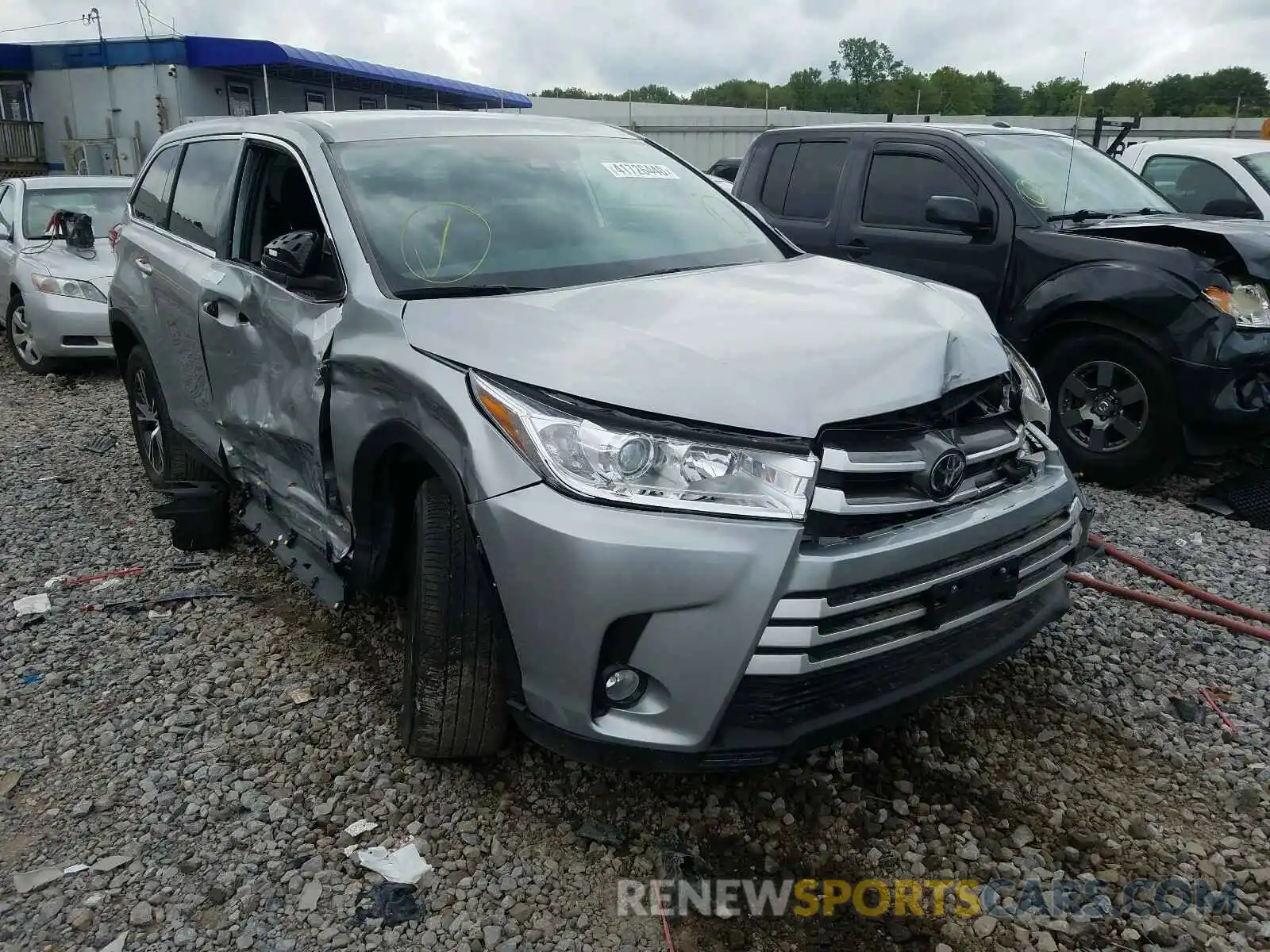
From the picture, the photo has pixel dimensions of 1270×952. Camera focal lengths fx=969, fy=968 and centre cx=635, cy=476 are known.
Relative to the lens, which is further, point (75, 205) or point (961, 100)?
point (961, 100)

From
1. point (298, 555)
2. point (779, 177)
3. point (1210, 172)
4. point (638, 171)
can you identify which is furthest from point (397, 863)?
point (1210, 172)

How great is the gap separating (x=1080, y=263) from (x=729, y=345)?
363 centimetres

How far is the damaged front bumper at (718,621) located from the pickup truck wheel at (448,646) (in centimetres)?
20

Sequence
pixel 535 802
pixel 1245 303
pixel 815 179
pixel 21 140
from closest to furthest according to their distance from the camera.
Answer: pixel 535 802 → pixel 1245 303 → pixel 815 179 → pixel 21 140

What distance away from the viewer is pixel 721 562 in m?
2.10

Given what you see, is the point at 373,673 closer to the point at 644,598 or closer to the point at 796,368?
the point at 644,598

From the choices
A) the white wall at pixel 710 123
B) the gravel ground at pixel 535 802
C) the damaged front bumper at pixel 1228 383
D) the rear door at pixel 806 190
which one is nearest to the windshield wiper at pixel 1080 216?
the damaged front bumper at pixel 1228 383

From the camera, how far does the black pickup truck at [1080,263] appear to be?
15.9 ft

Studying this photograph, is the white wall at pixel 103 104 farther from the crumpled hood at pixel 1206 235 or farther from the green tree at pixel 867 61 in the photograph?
the green tree at pixel 867 61

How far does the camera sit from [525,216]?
3.25 meters

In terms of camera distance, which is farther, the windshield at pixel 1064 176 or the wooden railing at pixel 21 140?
the wooden railing at pixel 21 140

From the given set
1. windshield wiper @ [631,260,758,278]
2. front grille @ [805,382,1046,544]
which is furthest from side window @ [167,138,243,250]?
front grille @ [805,382,1046,544]

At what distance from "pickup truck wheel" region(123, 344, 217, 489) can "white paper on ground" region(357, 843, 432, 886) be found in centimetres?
280

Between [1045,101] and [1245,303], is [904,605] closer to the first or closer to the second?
[1245,303]
